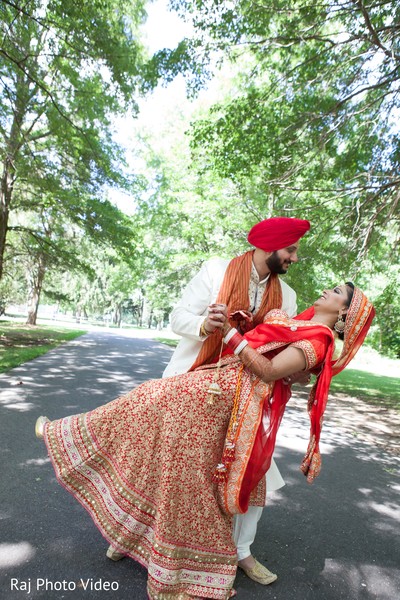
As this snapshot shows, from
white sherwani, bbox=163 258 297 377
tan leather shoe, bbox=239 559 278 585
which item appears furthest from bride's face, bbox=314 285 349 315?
tan leather shoe, bbox=239 559 278 585

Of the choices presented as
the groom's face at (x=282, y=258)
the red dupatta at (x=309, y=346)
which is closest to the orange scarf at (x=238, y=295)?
the groom's face at (x=282, y=258)

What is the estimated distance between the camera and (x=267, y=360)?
2209 millimetres

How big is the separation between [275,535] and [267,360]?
1.87 m

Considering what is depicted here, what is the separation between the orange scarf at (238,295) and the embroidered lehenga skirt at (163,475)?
17 centimetres

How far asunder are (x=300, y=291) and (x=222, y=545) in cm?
1150

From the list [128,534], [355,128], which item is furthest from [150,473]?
[355,128]

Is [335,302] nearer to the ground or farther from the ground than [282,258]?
nearer to the ground

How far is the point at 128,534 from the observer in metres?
2.33

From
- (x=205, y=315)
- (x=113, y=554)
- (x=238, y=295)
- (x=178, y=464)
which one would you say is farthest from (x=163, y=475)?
(x=238, y=295)

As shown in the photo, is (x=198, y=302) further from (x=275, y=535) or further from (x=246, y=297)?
(x=275, y=535)

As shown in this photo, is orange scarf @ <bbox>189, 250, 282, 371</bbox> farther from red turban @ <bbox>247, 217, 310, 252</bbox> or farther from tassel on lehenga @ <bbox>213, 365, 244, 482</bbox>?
tassel on lehenga @ <bbox>213, 365, 244, 482</bbox>

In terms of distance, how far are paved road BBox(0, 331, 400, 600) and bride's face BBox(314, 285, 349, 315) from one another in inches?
69.5

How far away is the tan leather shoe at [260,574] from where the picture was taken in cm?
258

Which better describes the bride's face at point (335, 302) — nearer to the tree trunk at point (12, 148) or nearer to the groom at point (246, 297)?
the groom at point (246, 297)
